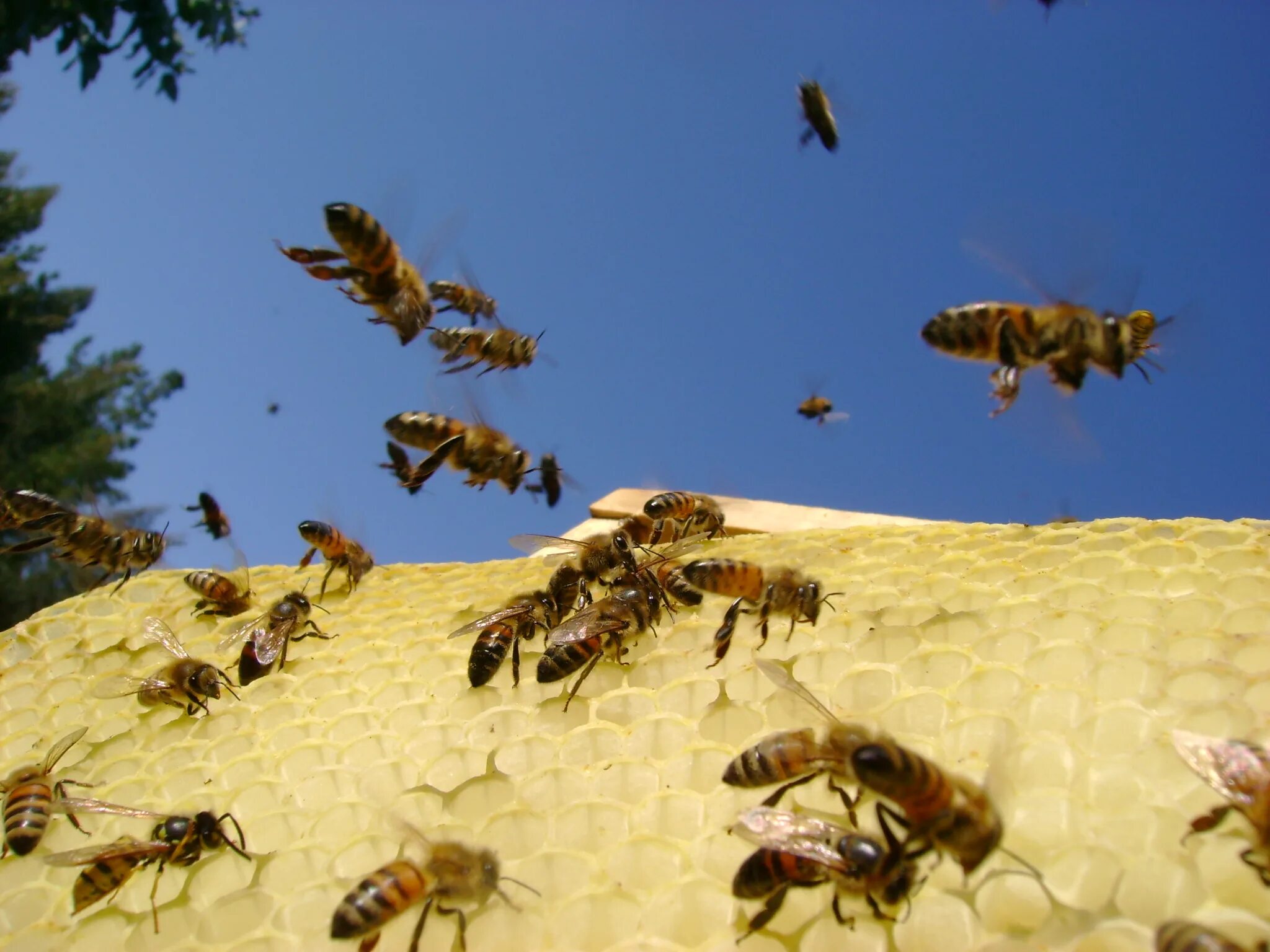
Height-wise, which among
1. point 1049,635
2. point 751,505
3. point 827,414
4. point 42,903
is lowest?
point 42,903

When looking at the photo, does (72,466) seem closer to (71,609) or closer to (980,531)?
(71,609)

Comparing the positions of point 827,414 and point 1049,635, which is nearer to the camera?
point 1049,635

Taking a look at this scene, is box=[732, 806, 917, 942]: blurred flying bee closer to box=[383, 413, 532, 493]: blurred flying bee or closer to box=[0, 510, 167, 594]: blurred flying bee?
box=[383, 413, 532, 493]: blurred flying bee

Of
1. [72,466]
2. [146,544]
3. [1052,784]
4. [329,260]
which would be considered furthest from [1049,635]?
[72,466]

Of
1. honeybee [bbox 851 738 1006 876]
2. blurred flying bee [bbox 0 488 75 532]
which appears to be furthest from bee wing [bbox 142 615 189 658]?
honeybee [bbox 851 738 1006 876]

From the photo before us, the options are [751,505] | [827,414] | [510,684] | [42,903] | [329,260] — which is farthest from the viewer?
[827,414]

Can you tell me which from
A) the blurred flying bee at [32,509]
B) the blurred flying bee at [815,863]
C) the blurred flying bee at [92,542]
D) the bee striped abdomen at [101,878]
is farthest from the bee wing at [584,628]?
the blurred flying bee at [32,509]

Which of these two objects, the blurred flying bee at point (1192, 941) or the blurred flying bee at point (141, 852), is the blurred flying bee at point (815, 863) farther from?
the blurred flying bee at point (141, 852)

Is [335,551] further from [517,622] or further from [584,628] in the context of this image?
[584,628]

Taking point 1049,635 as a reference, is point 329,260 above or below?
above
